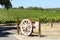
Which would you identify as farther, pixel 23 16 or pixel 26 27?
pixel 23 16

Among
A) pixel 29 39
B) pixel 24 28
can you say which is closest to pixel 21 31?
pixel 24 28

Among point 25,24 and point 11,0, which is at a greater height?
point 11,0

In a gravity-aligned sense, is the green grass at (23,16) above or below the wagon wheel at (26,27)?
below

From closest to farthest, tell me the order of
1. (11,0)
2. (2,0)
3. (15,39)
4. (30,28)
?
(15,39), (30,28), (2,0), (11,0)

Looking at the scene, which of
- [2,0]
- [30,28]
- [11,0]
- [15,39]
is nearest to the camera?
[15,39]

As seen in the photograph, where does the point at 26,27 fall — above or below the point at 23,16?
above

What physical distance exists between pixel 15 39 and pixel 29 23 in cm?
237

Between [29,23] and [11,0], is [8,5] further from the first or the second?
[29,23]

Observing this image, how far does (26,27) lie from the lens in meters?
16.9

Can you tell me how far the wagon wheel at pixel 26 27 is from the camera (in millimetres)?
16773

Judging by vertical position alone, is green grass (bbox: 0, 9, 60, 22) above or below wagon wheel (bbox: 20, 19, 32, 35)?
below

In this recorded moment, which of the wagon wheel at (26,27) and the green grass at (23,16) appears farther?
the green grass at (23,16)

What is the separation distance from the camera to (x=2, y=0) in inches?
1094

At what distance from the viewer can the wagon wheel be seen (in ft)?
55.0
